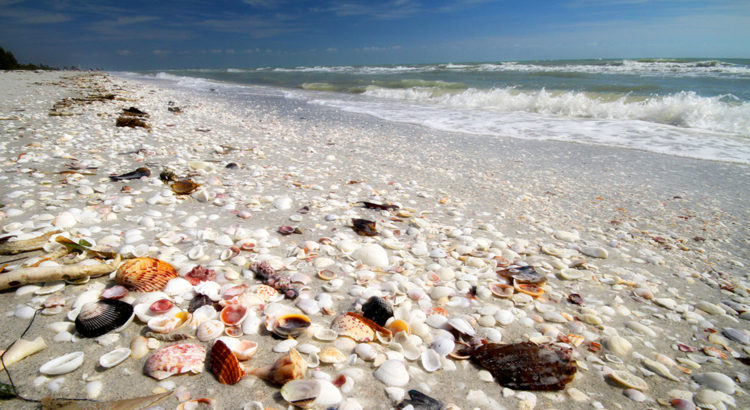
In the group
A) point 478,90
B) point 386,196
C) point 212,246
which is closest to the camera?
point 212,246

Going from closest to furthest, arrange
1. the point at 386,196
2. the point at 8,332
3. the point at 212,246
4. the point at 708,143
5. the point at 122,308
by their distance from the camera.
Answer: the point at 8,332
the point at 122,308
the point at 212,246
the point at 386,196
the point at 708,143

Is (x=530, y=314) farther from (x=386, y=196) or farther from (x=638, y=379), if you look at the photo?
(x=386, y=196)

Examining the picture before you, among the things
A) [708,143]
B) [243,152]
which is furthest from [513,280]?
[708,143]

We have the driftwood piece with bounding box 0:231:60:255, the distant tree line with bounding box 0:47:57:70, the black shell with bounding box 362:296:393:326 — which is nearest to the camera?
the black shell with bounding box 362:296:393:326

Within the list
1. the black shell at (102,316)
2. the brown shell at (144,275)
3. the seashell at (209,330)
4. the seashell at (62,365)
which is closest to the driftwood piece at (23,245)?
the brown shell at (144,275)

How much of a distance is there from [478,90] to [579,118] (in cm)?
581

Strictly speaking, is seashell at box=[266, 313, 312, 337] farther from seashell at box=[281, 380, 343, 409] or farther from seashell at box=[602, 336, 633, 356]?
seashell at box=[602, 336, 633, 356]

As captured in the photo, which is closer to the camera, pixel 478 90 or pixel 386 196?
pixel 386 196

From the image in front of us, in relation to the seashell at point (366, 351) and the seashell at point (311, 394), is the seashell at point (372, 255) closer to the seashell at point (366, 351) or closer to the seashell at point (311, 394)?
the seashell at point (366, 351)

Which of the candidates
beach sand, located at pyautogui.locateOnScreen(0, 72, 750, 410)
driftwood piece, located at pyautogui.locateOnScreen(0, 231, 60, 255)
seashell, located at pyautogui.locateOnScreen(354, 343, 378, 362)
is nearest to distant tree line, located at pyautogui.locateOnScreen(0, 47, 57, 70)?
beach sand, located at pyautogui.locateOnScreen(0, 72, 750, 410)

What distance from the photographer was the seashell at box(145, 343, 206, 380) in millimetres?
1376

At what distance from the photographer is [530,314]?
205 cm

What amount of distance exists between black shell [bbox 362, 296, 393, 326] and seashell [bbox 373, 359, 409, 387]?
0.30 m

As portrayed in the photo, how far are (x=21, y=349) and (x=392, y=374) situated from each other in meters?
1.54
